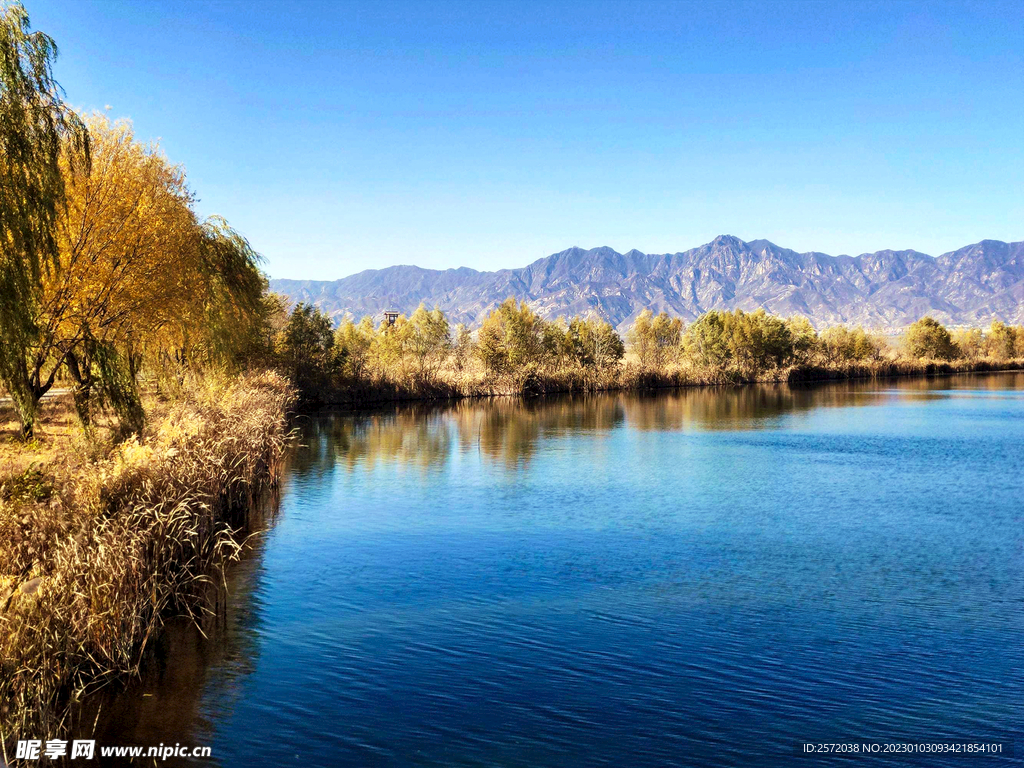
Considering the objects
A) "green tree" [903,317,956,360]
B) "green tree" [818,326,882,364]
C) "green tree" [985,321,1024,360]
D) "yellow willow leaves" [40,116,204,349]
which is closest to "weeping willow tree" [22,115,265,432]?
"yellow willow leaves" [40,116,204,349]

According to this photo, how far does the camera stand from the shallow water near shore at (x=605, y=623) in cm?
738

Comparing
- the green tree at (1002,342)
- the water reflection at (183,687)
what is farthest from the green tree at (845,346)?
the water reflection at (183,687)

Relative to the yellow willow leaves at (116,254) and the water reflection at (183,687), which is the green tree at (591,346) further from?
the water reflection at (183,687)

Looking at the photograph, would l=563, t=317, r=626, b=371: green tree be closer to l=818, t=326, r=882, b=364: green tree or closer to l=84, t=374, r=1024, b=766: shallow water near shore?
l=818, t=326, r=882, b=364: green tree

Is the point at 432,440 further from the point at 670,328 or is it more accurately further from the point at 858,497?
the point at 670,328

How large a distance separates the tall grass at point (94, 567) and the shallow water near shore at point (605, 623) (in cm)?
57

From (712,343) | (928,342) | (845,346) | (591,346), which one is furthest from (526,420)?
(928,342)

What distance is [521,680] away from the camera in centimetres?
848

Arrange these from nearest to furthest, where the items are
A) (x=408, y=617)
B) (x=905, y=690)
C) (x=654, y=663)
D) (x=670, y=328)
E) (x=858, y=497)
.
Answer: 1. (x=905, y=690)
2. (x=654, y=663)
3. (x=408, y=617)
4. (x=858, y=497)
5. (x=670, y=328)

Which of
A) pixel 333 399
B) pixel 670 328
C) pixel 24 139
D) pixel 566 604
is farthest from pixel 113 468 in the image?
pixel 670 328

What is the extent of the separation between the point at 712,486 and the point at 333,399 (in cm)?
2933

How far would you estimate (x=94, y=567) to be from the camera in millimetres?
7992

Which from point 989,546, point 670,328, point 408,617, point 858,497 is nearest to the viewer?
point 408,617

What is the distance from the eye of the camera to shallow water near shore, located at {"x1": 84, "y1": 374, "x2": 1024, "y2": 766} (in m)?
7.38
